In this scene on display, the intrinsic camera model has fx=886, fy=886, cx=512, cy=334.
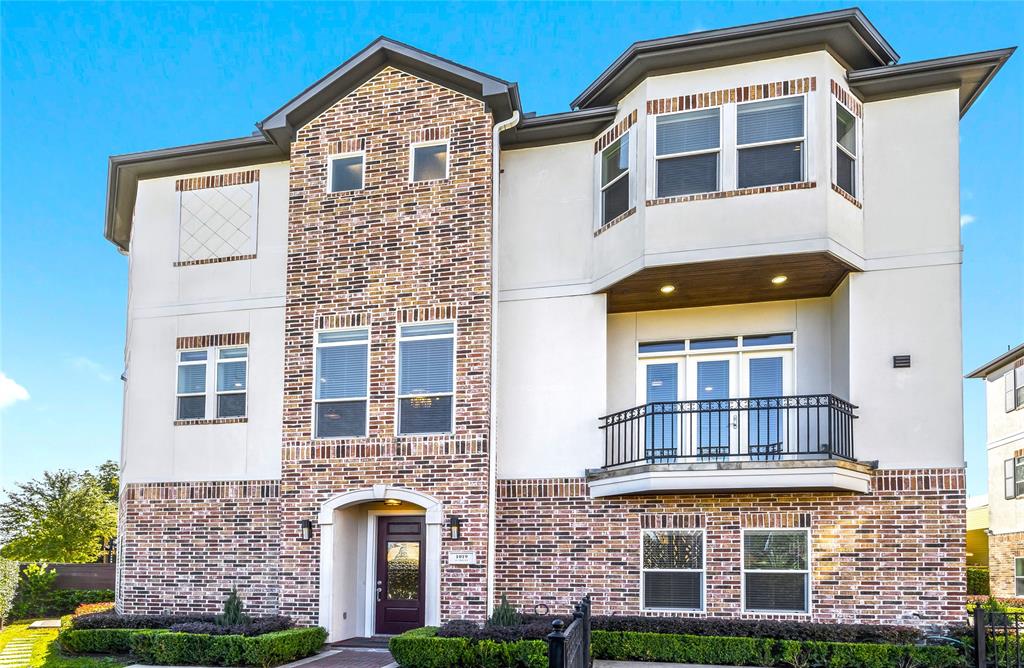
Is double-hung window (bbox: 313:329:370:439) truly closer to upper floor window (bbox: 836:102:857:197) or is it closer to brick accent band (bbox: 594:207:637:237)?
brick accent band (bbox: 594:207:637:237)

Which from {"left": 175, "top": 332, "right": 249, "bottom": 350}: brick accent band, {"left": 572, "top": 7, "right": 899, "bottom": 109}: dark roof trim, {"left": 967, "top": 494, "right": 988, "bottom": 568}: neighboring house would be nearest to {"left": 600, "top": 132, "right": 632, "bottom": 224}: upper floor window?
{"left": 572, "top": 7, "right": 899, "bottom": 109}: dark roof trim

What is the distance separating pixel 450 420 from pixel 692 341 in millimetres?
4232

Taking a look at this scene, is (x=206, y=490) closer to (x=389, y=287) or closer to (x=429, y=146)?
(x=389, y=287)

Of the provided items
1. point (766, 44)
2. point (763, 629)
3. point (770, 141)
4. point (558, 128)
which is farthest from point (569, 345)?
point (766, 44)

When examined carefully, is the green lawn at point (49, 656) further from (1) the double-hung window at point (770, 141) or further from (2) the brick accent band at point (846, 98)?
(2) the brick accent band at point (846, 98)

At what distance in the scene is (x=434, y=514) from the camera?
14.0 m

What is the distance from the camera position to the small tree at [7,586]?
21.8m

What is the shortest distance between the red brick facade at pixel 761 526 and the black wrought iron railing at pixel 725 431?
2.26 feet

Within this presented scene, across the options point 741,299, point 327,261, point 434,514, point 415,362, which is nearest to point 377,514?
point 434,514

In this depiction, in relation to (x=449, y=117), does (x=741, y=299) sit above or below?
below

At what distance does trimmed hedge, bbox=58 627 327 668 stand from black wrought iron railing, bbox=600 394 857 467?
212 inches

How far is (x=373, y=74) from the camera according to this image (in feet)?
51.2

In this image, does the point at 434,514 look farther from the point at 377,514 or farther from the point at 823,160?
the point at 823,160

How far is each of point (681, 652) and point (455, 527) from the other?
12.6 ft
